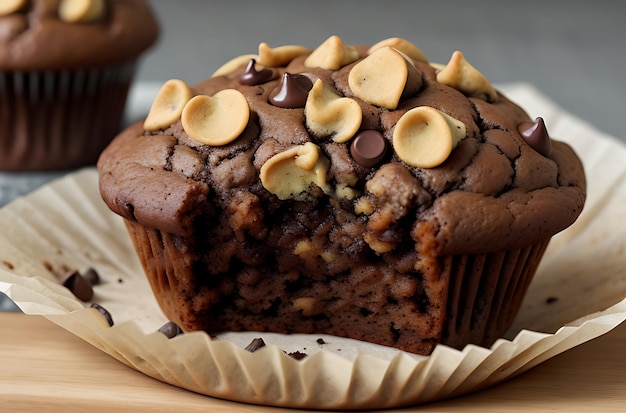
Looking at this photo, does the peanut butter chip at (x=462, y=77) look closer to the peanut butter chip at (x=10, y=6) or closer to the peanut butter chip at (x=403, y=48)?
the peanut butter chip at (x=403, y=48)

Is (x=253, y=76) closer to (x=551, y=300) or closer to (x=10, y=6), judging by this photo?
(x=551, y=300)

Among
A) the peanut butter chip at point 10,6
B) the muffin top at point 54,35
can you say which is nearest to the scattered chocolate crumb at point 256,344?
the muffin top at point 54,35

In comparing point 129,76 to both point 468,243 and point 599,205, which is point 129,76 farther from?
point 468,243

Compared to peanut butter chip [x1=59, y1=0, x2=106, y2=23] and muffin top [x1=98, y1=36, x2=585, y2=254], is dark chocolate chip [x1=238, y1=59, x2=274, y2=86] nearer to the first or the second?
muffin top [x1=98, y1=36, x2=585, y2=254]

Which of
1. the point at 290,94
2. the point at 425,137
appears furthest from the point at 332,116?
the point at 425,137

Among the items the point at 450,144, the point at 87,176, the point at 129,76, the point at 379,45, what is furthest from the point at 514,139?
the point at 129,76

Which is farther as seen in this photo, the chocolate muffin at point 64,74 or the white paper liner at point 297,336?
the chocolate muffin at point 64,74
